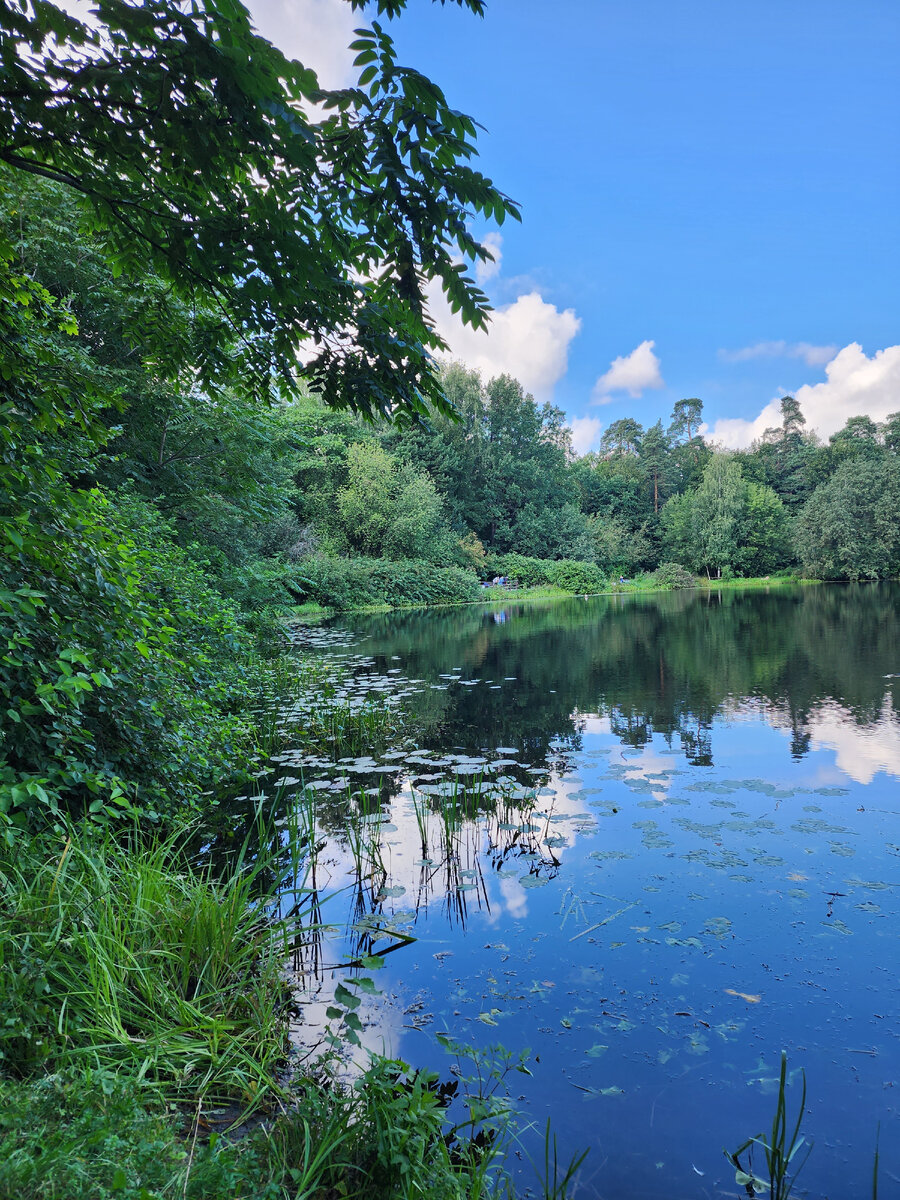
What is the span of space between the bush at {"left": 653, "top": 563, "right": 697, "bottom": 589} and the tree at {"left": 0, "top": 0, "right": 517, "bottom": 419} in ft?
179

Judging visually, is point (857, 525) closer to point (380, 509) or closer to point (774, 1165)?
point (380, 509)

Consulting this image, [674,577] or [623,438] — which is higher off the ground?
[623,438]

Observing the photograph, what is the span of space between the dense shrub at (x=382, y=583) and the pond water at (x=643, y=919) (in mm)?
21297

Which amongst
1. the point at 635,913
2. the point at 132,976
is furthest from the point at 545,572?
the point at 132,976

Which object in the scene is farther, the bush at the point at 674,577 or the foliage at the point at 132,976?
the bush at the point at 674,577

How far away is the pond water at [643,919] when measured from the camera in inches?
117

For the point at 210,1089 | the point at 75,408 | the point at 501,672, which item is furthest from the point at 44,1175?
the point at 501,672

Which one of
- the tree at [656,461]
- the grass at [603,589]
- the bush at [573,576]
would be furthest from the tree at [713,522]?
the bush at [573,576]

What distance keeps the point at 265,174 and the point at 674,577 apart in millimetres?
55530

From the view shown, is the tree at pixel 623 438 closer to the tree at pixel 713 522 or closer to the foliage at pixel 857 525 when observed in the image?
the tree at pixel 713 522

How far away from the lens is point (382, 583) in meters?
37.7

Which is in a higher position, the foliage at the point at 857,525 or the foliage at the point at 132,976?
the foliage at the point at 857,525

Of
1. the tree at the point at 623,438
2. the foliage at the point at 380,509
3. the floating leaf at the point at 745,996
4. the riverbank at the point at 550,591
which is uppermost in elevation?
the tree at the point at 623,438

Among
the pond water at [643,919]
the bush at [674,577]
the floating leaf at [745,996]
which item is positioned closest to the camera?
the pond water at [643,919]
